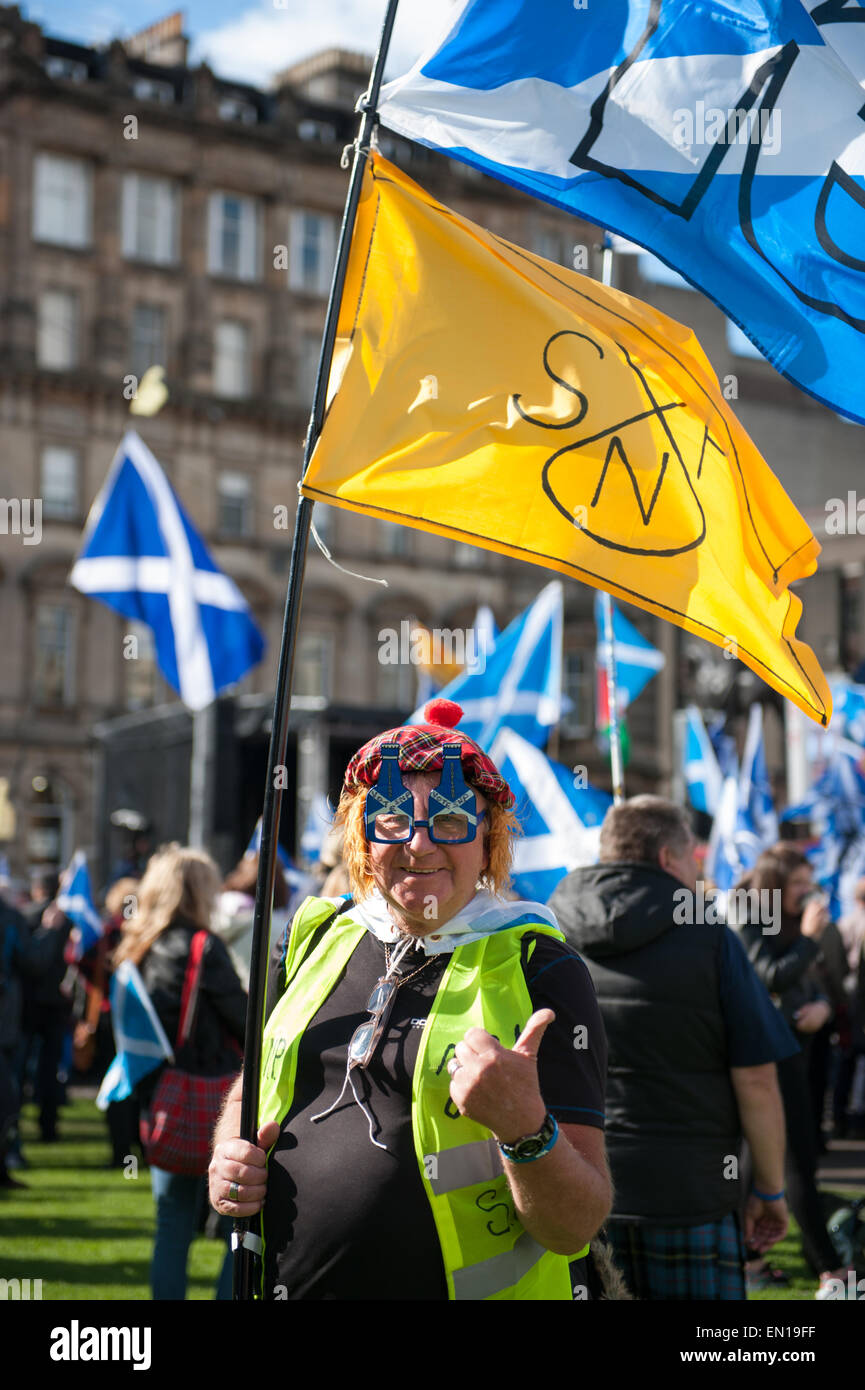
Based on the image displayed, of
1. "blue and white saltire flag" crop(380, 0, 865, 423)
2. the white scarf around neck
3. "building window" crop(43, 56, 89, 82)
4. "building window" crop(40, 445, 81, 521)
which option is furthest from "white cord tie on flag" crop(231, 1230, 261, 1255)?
"building window" crop(43, 56, 89, 82)

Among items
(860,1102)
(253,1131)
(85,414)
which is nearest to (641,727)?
(85,414)

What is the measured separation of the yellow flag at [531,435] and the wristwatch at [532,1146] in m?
1.23

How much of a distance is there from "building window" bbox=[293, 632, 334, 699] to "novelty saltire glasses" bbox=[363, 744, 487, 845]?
137 feet

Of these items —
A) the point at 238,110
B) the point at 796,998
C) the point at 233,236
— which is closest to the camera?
Result: the point at 796,998

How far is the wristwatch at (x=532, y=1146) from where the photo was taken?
8.08ft

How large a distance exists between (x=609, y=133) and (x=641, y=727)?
45210mm

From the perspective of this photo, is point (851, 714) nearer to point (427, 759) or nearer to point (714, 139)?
point (714, 139)

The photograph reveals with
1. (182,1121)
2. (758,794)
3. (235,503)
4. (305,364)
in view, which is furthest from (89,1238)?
(305,364)

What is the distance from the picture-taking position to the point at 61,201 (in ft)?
142

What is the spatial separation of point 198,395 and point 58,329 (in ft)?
12.9

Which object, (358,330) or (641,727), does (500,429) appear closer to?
(358,330)

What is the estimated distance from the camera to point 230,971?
6113mm

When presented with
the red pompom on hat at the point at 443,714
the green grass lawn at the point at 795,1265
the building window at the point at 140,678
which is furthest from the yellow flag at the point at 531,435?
the building window at the point at 140,678
